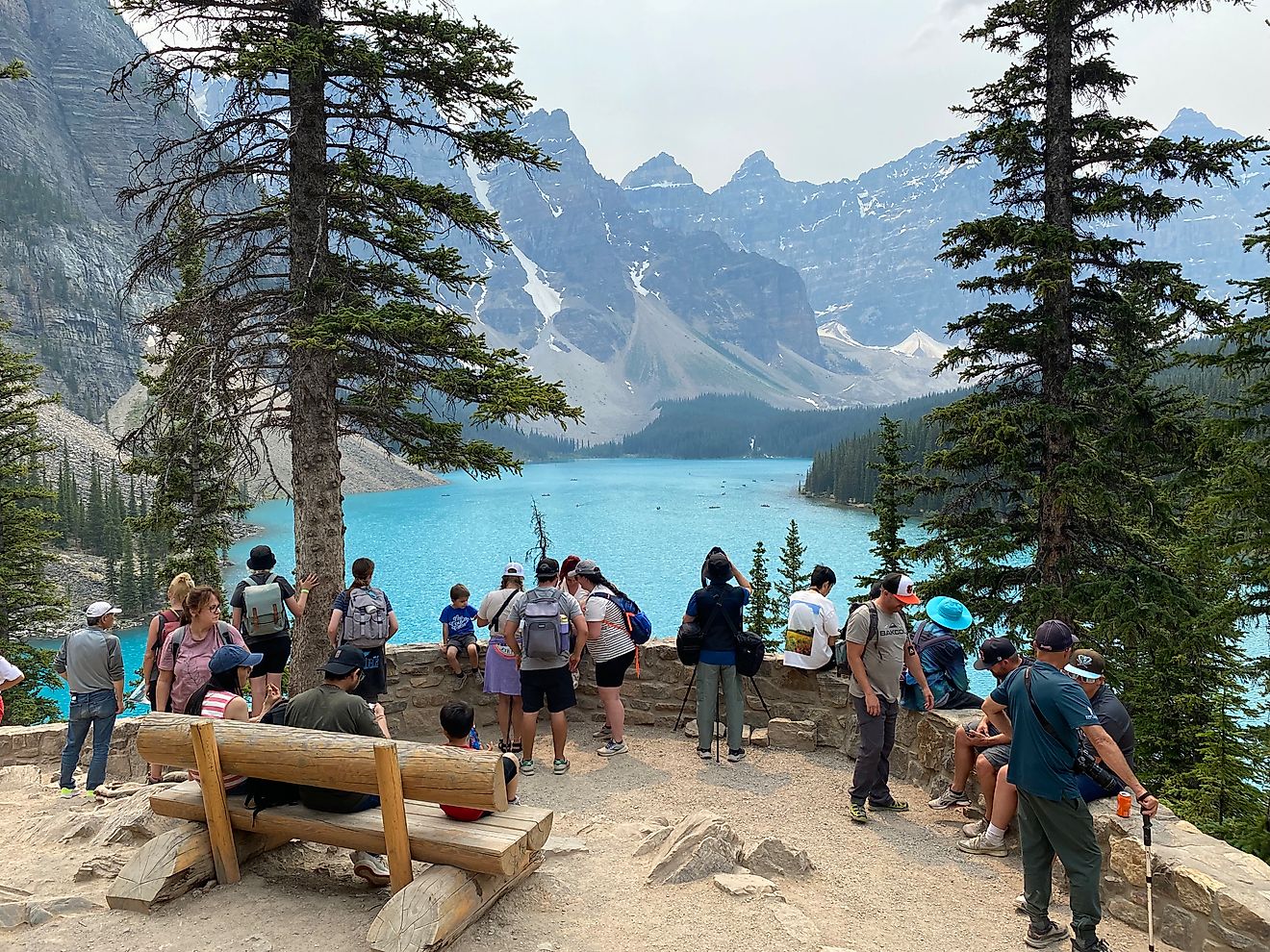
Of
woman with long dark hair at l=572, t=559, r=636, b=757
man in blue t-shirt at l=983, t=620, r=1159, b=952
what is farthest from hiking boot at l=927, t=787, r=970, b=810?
woman with long dark hair at l=572, t=559, r=636, b=757

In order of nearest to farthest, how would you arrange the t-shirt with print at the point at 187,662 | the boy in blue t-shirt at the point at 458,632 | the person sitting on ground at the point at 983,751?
the person sitting on ground at the point at 983,751 → the t-shirt with print at the point at 187,662 → the boy in blue t-shirt at the point at 458,632

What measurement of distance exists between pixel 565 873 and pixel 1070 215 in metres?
11.8

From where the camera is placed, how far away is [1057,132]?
11578 mm

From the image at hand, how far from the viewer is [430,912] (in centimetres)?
374

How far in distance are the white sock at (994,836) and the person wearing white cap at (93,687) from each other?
24.7ft

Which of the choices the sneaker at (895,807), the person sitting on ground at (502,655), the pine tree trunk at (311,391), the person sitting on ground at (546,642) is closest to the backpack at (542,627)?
the person sitting on ground at (546,642)

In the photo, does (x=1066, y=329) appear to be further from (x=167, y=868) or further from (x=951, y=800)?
(x=167, y=868)

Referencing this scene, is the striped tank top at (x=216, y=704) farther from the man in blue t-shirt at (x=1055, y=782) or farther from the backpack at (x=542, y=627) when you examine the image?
the man in blue t-shirt at (x=1055, y=782)

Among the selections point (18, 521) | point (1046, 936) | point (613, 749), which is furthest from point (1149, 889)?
point (18, 521)

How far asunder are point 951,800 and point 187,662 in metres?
6.63

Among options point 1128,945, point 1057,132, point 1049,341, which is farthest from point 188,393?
point 1057,132

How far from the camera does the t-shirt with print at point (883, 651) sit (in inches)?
243

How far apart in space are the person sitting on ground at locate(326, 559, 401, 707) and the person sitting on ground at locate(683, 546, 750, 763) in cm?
306

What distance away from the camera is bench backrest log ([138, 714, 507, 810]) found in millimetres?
3924
